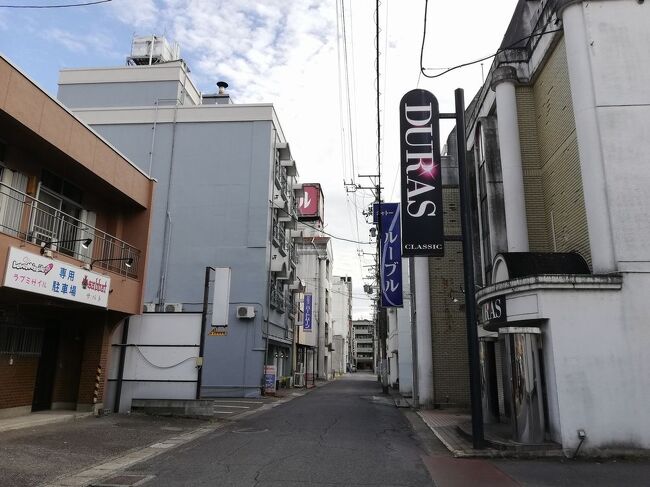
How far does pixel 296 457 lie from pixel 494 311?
4.85 metres

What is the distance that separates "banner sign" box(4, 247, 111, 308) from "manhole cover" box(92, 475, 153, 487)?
15.6 feet

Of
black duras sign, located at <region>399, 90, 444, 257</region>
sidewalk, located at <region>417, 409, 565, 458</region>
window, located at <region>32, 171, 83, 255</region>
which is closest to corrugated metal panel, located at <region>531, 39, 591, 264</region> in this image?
black duras sign, located at <region>399, 90, 444, 257</region>

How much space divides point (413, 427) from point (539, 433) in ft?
16.9

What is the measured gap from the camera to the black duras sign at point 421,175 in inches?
433

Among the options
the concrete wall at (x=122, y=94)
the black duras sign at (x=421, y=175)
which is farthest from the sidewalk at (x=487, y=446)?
the concrete wall at (x=122, y=94)

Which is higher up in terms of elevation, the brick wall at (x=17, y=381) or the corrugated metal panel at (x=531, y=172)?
the corrugated metal panel at (x=531, y=172)

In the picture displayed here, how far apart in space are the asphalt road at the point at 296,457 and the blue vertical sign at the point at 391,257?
6.94m

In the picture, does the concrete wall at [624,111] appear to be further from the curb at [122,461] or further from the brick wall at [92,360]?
the brick wall at [92,360]

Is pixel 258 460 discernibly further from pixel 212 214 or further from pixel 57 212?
pixel 212 214

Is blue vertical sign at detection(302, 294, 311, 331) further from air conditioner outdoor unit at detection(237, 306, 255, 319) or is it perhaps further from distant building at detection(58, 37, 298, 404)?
air conditioner outdoor unit at detection(237, 306, 255, 319)

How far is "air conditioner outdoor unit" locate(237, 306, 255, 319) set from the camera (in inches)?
936

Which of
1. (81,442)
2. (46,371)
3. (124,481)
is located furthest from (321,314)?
(124,481)

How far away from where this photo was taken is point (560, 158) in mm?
11594

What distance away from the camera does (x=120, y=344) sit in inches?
588
